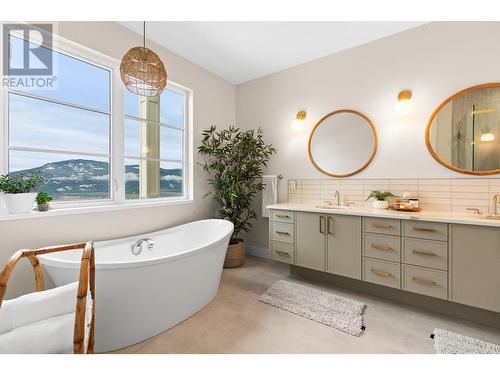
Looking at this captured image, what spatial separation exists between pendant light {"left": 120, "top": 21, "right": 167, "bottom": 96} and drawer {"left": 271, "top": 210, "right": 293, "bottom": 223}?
180cm

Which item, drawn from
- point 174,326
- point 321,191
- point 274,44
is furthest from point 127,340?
point 274,44

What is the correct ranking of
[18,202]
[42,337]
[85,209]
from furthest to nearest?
[85,209]
[18,202]
[42,337]

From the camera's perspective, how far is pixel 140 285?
59.3 inches

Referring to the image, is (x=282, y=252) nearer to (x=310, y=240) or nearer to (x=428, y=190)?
(x=310, y=240)

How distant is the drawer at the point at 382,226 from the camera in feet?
6.46

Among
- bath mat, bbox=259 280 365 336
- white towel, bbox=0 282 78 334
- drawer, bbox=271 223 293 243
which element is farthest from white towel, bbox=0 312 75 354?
drawer, bbox=271 223 293 243

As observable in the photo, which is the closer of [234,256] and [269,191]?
[234,256]

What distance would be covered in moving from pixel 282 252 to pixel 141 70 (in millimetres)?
2287

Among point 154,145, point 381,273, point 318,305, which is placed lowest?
point 318,305

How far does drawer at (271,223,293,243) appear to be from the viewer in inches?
102

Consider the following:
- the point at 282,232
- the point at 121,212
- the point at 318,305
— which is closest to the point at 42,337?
the point at 121,212

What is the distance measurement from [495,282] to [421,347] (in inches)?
28.9

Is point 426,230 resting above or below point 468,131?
below

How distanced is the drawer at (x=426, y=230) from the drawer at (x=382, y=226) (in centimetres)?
6
